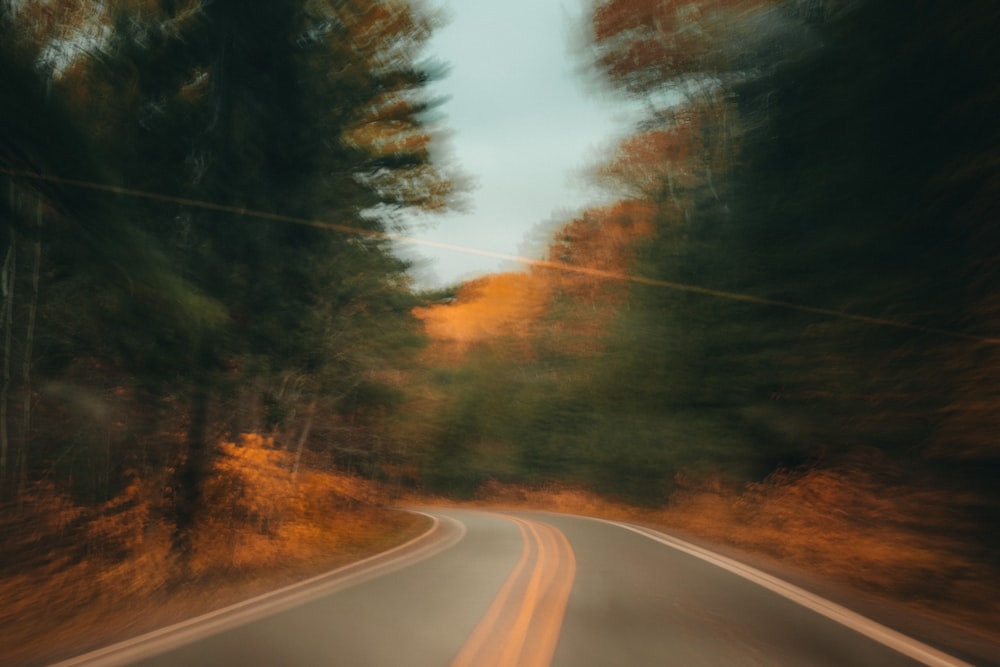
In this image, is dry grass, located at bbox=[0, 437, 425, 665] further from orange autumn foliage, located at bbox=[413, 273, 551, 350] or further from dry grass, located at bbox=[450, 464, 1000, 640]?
orange autumn foliage, located at bbox=[413, 273, 551, 350]

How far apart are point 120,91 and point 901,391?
10.9m

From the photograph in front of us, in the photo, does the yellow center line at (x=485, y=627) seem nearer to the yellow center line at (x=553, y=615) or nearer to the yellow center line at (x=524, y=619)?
the yellow center line at (x=524, y=619)

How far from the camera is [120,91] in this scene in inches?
337

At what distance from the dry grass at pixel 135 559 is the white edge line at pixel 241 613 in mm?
276

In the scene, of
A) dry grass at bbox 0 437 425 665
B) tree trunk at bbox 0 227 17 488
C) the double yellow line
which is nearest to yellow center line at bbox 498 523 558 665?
the double yellow line

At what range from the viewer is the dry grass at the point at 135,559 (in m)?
6.73

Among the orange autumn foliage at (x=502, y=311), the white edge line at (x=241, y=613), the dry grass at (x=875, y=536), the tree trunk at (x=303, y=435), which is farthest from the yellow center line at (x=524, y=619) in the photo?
the orange autumn foliage at (x=502, y=311)

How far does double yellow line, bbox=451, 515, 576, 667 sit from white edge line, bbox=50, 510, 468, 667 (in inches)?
79.4

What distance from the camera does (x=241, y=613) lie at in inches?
274

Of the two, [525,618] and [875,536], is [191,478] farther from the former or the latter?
[875,536]

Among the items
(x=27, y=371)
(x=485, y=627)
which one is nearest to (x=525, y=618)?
(x=485, y=627)

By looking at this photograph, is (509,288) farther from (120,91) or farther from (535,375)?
(120,91)

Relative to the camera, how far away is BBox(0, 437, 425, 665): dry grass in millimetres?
6727

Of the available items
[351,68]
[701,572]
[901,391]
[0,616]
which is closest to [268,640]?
[0,616]
